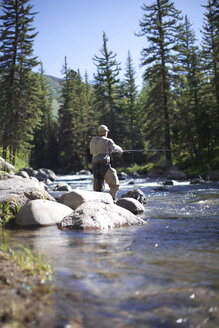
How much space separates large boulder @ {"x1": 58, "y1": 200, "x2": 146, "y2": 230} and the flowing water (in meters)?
0.26

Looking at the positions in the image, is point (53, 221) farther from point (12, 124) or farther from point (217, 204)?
point (12, 124)

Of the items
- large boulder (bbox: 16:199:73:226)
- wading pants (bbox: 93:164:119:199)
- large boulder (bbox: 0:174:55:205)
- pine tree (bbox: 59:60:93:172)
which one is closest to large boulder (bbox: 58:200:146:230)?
large boulder (bbox: 16:199:73:226)

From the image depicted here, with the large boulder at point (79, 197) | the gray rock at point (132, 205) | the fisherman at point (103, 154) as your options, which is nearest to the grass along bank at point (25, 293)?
the large boulder at point (79, 197)

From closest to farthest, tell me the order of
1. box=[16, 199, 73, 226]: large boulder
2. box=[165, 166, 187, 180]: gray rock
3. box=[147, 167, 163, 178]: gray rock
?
box=[16, 199, 73, 226]: large boulder
box=[165, 166, 187, 180]: gray rock
box=[147, 167, 163, 178]: gray rock

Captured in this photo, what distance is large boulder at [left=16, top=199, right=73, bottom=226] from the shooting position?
214 inches

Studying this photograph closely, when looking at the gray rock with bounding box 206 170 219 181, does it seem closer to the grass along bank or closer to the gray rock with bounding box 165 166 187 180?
the gray rock with bounding box 165 166 187 180

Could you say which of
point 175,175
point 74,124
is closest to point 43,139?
point 74,124

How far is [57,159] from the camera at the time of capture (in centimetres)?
4744

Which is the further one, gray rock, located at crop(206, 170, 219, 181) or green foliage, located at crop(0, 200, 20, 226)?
gray rock, located at crop(206, 170, 219, 181)

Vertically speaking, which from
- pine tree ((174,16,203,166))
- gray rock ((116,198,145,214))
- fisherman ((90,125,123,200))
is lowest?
gray rock ((116,198,145,214))

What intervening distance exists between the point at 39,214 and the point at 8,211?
2.33 feet

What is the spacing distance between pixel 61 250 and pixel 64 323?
177cm

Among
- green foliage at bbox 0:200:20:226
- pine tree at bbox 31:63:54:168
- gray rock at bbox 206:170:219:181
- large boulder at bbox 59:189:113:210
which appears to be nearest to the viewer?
green foliage at bbox 0:200:20:226

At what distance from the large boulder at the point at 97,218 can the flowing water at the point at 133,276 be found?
0.26 meters
